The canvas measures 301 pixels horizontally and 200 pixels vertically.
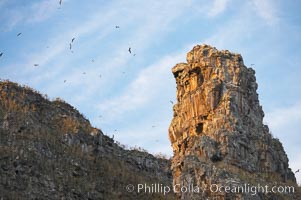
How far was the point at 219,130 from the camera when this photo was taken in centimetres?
4053

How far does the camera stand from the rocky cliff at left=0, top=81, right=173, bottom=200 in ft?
129

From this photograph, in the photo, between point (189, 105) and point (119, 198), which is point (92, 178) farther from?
point (189, 105)

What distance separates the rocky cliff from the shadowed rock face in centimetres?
611

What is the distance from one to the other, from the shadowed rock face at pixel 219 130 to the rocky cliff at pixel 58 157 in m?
6.11

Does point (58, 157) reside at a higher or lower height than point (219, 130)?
lower

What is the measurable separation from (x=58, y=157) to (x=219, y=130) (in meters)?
11.9

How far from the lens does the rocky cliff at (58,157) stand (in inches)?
1547

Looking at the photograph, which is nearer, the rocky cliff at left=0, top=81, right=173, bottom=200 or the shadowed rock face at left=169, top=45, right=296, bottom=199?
the shadowed rock face at left=169, top=45, right=296, bottom=199

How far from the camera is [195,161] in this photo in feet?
124

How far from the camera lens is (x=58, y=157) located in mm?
43500

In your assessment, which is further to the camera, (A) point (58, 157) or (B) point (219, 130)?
(A) point (58, 157)

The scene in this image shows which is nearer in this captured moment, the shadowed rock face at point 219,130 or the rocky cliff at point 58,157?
the shadowed rock face at point 219,130

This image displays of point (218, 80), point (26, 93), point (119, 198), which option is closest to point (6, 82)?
point (26, 93)

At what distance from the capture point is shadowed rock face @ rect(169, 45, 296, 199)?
37.5m
